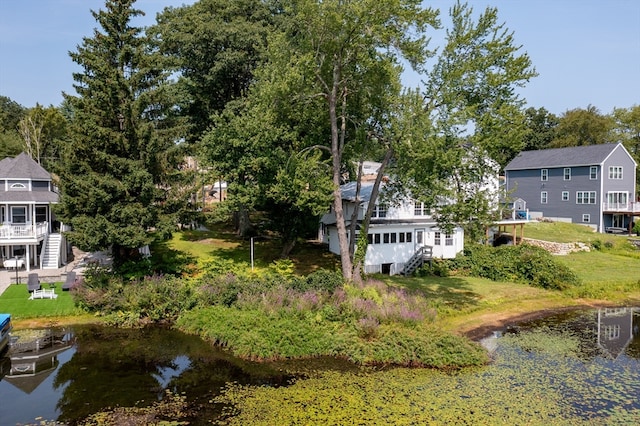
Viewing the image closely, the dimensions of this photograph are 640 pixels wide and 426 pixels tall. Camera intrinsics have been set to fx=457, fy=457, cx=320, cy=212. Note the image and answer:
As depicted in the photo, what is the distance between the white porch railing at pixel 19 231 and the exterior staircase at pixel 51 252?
1.35 metres

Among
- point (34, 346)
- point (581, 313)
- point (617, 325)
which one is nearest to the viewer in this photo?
point (34, 346)

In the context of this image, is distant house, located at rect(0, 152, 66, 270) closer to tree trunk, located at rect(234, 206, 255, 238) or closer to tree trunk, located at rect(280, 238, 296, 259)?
tree trunk, located at rect(234, 206, 255, 238)

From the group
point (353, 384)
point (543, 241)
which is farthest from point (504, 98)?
point (543, 241)

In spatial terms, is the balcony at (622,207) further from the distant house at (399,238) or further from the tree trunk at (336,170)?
the tree trunk at (336,170)

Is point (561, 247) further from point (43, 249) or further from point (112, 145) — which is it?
point (43, 249)

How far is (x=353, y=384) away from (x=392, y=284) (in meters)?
12.1

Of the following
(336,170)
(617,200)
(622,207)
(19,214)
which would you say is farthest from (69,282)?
(617,200)

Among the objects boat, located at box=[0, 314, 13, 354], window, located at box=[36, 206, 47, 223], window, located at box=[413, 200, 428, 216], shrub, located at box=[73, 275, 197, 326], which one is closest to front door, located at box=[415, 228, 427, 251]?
window, located at box=[413, 200, 428, 216]

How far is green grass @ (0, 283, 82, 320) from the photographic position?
68.4 feet

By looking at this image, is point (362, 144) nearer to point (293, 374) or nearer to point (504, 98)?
point (504, 98)

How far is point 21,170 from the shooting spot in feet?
97.6

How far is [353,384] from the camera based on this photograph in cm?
1445

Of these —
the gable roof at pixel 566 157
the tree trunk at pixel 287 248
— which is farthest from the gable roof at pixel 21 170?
the gable roof at pixel 566 157

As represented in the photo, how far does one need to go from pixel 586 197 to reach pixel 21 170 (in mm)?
50165
